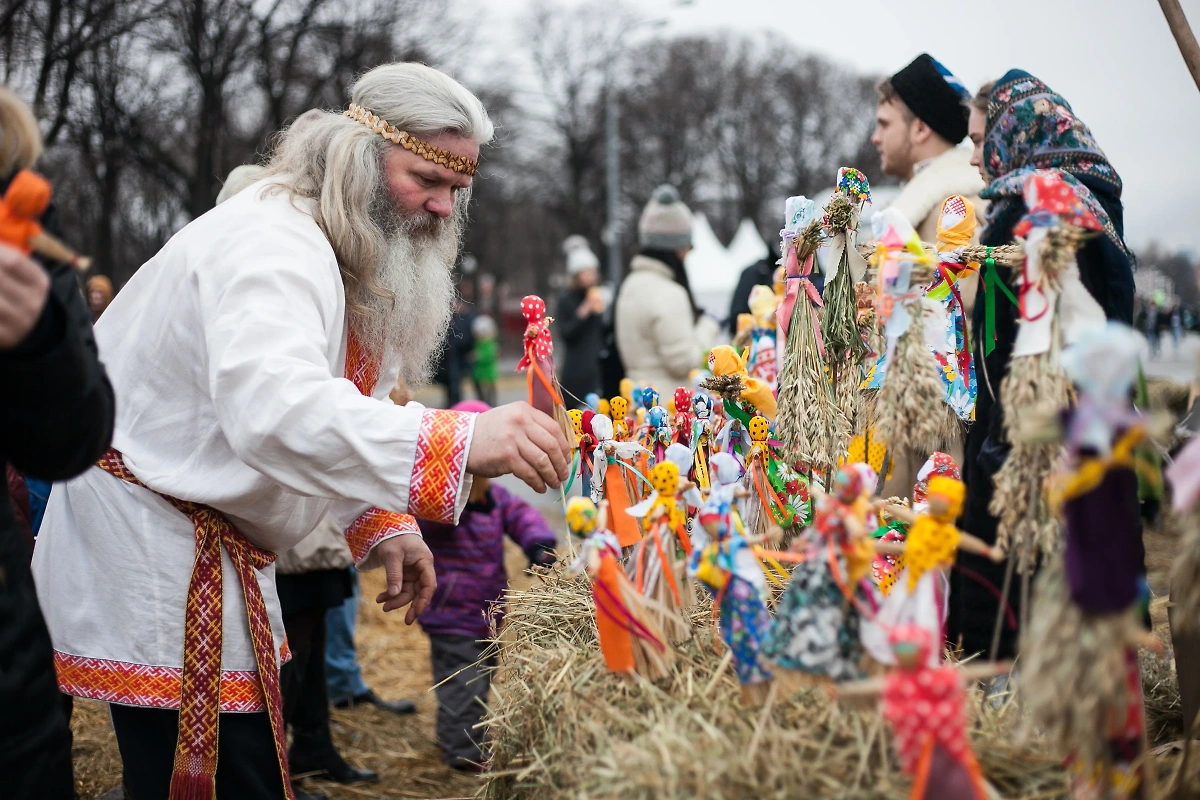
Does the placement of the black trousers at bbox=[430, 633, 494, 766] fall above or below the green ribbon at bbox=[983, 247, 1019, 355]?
below

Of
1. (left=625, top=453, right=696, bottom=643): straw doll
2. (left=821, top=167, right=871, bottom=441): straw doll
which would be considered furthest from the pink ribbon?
(left=625, top=453, right=696, bottom=643): straw doll

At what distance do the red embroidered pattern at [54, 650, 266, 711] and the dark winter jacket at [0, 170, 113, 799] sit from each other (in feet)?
1.36

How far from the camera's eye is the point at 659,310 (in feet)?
16.8

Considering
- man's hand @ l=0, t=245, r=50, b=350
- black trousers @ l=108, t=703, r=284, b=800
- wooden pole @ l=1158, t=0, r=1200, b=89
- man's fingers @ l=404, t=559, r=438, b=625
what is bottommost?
black trousers @ l=108, t=703, r=284, b=800

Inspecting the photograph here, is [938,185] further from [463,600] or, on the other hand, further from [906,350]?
[463,600]

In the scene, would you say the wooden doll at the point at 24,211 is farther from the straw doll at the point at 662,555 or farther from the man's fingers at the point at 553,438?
the straw doll at the point at 662,555

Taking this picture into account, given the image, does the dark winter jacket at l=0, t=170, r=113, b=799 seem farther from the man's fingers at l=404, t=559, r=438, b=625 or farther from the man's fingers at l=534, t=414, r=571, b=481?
the man's fingers at l=404, t=559, r=438, b=625

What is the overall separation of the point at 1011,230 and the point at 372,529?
180cm

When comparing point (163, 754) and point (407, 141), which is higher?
point (407, 141)

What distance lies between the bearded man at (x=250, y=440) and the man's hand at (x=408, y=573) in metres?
0.32

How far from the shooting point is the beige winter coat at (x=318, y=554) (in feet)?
10.9

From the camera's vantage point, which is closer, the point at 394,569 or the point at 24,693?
the point at 24,693

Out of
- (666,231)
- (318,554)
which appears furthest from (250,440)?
(666,231)

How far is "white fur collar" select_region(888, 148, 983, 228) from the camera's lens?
3.53 meters
